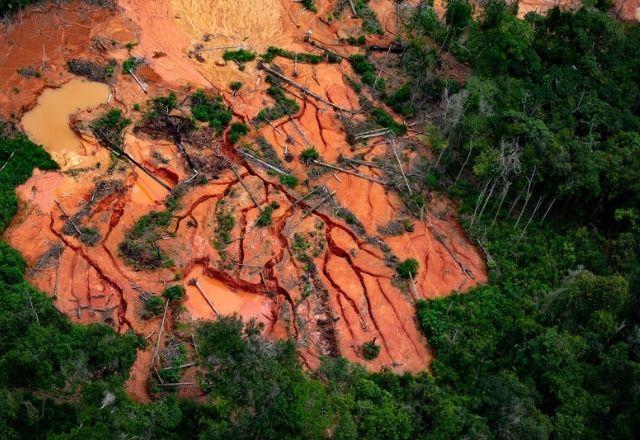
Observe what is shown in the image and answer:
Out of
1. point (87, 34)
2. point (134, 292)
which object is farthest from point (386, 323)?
point (87, 34)

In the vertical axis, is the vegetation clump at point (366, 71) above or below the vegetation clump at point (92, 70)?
above

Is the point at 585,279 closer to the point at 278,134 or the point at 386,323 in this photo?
the point at 386,323

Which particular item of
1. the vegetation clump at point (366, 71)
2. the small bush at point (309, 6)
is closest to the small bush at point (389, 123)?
the vegetation clump at point (366, 71)

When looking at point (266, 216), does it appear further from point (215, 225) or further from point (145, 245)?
point (145, 245)

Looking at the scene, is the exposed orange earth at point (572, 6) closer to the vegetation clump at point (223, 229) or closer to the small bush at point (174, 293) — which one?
the vegetation clump at point (223, 229)

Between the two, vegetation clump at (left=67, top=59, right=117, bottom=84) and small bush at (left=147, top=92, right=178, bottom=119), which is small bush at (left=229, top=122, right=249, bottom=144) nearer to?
small bush at (left=147, top=92, right=178, bottom=119)

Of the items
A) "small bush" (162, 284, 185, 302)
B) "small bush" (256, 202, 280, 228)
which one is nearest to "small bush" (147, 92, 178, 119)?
"small bush" (256, 202, 280, 228)
